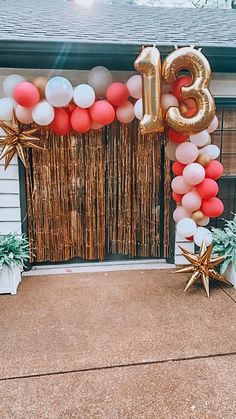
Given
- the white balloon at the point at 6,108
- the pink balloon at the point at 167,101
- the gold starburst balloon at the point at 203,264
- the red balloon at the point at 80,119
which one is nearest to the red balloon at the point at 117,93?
the red balloon at the point at 80,119

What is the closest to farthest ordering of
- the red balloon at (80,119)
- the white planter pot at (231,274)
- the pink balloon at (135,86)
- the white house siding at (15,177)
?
the pink balloon at (135,86), the red balloon at (80,119), the white planter pot at (231,274), the white house siding at (15,177)

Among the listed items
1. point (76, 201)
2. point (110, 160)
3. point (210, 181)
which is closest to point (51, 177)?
point (76, 201)

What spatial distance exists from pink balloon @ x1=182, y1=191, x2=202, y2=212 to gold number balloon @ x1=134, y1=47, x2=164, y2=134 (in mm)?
767

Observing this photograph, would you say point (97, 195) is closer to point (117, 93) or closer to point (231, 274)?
point (117, 93)

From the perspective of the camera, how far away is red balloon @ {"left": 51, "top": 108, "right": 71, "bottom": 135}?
11.6 ft

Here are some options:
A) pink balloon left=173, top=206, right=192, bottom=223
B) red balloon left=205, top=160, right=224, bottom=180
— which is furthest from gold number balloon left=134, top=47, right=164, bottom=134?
pink balloon left=173, top=206, right=192, bottom=223

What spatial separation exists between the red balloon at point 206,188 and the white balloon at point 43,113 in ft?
5.33

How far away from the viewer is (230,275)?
3.92 m

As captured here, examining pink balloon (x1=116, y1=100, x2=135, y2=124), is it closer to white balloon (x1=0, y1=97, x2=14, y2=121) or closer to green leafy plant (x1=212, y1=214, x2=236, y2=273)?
white balloon (x1=0, y1=97, x2=14, y2=121)

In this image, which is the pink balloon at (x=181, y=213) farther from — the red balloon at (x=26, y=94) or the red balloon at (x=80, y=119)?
the red balloon at (x=26, y=94)

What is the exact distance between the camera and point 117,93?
11.4ft

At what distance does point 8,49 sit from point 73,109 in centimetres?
82

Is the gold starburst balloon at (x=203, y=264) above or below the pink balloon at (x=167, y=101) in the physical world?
below

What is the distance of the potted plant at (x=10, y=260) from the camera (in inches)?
140
